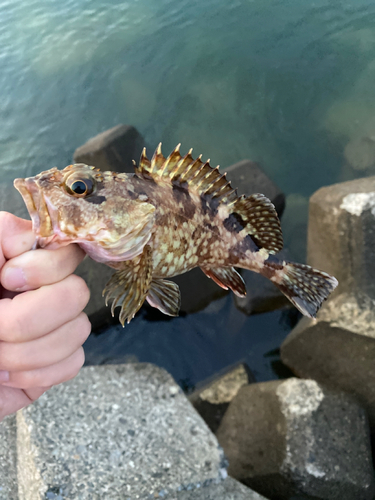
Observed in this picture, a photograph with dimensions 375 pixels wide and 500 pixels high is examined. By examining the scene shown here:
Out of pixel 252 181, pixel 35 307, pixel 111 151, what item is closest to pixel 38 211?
pixel 35 307

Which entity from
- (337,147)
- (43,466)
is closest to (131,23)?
(337,147)

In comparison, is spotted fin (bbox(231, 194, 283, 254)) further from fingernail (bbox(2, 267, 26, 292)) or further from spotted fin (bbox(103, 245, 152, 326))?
fingernail (bbox(2, 267, 26, 292))

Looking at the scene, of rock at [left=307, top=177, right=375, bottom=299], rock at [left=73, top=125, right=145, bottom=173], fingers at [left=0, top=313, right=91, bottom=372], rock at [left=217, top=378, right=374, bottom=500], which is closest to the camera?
fingers at [left=0, top=313, right=91, bottom=372]

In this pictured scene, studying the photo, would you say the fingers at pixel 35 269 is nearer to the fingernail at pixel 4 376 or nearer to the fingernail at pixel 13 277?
the fingernail at pixel 13 277

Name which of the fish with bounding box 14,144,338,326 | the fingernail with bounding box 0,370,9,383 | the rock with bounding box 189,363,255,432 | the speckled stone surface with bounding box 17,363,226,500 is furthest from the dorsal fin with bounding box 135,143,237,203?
the rock with bounding box 189,363,255,432

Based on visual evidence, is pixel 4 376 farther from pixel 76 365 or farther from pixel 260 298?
pixel 260 298

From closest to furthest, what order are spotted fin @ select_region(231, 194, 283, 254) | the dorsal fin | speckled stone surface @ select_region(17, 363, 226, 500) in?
the dorsal fin
spotted fin @ select_region(231, 194, 283, 254)
speckled stone surface @ select_region(17, 363, 226, 500)

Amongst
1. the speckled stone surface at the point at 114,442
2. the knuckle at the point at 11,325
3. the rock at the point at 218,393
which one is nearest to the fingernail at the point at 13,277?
the knuckle at the point at 11,325
